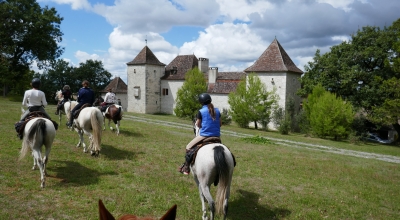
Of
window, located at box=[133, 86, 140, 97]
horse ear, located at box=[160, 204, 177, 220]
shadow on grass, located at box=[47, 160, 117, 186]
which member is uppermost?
window, located at box=[133, 86, 140, 97]

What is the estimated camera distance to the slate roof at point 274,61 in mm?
42781

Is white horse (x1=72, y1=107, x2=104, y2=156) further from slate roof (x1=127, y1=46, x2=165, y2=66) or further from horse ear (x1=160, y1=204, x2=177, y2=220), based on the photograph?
slate roof (x1=127, y1=46, x2=165, y2=66)

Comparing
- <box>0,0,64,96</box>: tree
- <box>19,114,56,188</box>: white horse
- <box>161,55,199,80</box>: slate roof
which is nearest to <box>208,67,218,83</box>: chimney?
<box>161,55,199,80</box>: slate roof

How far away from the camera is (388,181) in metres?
11.9

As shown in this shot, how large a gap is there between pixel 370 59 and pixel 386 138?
14.0 meters

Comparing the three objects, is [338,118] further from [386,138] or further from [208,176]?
[208,176]

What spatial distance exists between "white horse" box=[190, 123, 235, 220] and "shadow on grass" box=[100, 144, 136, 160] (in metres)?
5.99

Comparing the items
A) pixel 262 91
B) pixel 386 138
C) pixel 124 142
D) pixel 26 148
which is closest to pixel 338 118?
pixel 262 91

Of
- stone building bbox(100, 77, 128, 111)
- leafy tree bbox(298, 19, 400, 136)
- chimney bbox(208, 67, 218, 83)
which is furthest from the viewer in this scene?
stone building bbox(100, 77, 128, 111)

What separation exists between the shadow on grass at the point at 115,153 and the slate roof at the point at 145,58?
43.1 meters

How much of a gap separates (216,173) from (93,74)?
7040cm

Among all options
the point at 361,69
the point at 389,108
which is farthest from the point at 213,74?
the point at 389,108

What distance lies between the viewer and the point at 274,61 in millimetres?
Result: 43656

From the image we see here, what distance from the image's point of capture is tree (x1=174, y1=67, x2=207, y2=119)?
150 ft
